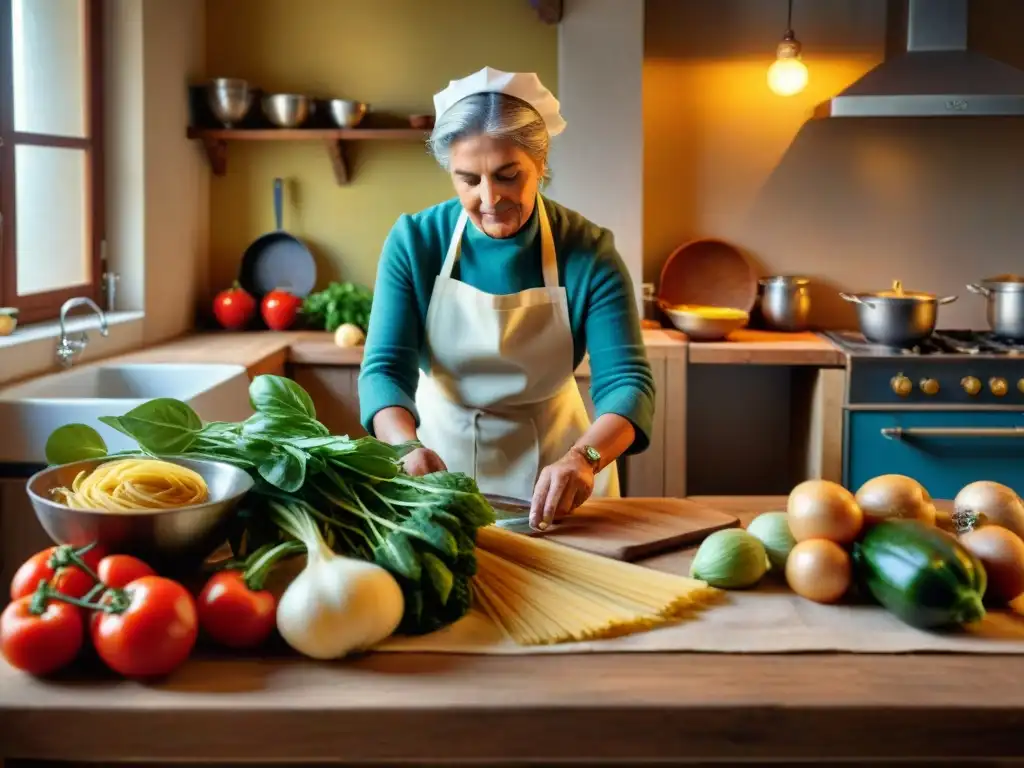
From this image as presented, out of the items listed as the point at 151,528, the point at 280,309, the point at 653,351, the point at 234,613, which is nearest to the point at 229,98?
the point at 280,309

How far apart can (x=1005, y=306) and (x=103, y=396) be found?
2857 mm

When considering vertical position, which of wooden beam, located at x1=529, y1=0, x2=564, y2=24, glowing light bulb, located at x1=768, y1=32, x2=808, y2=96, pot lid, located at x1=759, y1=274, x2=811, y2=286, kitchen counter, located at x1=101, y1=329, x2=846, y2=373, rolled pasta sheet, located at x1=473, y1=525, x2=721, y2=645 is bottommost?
rolled pasta sheet, located at x1=473, y1=525, x2=721, y2=645

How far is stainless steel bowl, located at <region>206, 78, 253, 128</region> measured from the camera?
4059mm

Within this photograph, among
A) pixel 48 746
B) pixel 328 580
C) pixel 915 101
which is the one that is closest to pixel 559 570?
pixel 328 580

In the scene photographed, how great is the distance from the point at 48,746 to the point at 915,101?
3425 millimetres

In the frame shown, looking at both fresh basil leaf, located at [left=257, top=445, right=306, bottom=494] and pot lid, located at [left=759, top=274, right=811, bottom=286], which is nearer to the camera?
fresh basil leaf, located at [left=257, top=445, right=306, bottom=494]

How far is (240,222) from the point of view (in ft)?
14.4

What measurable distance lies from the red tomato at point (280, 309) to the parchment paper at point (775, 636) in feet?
9.51

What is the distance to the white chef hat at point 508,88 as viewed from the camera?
2.04 metres

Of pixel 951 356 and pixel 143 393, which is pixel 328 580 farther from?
pixel 951 356

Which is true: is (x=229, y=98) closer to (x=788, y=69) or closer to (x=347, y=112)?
(x=347, y=112)

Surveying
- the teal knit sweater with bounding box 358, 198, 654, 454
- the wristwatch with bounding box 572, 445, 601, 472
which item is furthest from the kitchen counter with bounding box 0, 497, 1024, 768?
the teal knit sweater with bounding box 358, 198, 654, 454

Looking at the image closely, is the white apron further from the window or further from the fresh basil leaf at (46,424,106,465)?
the window

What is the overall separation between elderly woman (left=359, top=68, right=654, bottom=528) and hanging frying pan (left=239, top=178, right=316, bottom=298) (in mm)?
1839
